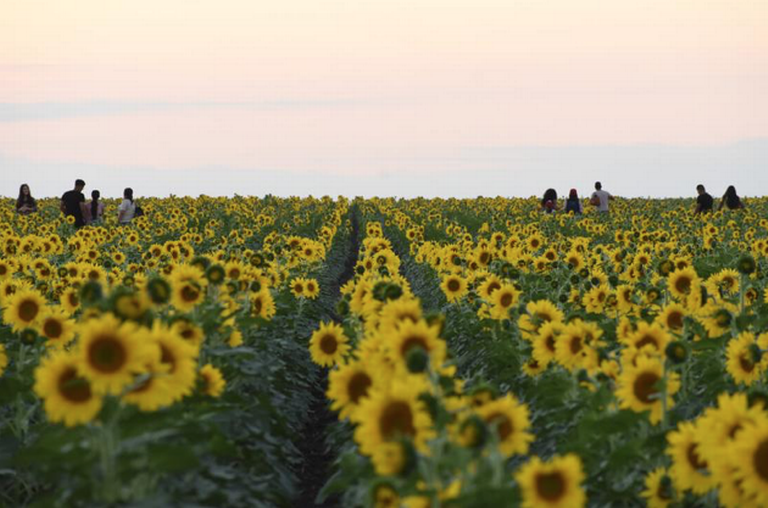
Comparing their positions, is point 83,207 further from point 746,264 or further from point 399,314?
point 399,314

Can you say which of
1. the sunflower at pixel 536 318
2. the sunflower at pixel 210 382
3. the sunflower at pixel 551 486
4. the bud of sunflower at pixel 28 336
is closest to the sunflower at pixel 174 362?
the sunflower at pixel 210 382

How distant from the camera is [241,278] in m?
8.81

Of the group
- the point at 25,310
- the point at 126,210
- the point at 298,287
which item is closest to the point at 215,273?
the point at 25,310

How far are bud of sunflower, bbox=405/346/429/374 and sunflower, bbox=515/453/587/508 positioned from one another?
781mm

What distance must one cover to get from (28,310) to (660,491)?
5.11m

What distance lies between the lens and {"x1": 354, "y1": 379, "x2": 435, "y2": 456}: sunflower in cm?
430

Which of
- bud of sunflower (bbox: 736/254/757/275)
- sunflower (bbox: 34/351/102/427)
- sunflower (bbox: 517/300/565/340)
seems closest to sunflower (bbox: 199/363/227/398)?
sunflower (bbox: 34/351/102/427)

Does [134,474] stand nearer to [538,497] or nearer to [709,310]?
[538,497]

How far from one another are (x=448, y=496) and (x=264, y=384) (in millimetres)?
5426

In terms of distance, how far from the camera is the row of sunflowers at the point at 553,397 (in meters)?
4.14

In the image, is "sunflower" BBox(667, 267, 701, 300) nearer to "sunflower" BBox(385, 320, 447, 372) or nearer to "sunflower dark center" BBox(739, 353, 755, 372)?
"sunflower dark center" BBox(739, 353, 755, 372)

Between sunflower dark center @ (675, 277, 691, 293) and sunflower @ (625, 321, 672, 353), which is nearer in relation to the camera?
sunflower @ (625, 321, 672, 353)

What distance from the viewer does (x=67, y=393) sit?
4629 mm

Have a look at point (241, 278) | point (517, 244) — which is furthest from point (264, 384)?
point (517, 244)
